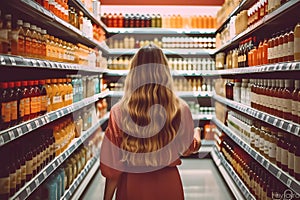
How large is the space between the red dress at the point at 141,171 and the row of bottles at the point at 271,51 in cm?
90

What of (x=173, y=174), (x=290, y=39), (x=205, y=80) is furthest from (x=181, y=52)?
(x=173, y=174)

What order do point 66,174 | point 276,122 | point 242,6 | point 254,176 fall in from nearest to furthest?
point 276,122 → point 254,176 → point 66,174 → point 242,6

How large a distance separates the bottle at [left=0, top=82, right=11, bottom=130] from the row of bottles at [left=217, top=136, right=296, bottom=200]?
1998 millimetres

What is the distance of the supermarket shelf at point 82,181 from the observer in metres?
3.94

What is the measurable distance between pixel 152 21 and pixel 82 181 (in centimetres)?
343

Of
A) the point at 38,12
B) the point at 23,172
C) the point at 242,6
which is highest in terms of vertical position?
the point at 242,6

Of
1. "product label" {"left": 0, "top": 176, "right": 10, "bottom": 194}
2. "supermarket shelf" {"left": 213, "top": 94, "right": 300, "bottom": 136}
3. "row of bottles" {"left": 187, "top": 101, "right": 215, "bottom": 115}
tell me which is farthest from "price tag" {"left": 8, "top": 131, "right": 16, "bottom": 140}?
"row of bottles" {"left": 187, "top": 101, "right": 215, "bottom": 115}

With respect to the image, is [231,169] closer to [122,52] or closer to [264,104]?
[264,104]

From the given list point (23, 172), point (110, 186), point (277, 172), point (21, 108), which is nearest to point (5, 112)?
point (21, 108)

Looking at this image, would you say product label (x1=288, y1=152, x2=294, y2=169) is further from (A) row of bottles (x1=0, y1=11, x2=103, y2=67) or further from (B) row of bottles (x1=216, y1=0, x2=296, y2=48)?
(A) row of bottles (x1=0, y1=11, x2=103, y2=67)

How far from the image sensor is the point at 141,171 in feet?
7.57

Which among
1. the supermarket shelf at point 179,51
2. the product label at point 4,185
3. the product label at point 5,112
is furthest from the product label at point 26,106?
the supermarket shelf at point 179,51

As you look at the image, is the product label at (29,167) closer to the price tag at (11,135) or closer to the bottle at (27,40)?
the price tag at (11,135)

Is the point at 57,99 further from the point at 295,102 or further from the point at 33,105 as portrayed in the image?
the point at 295,102
